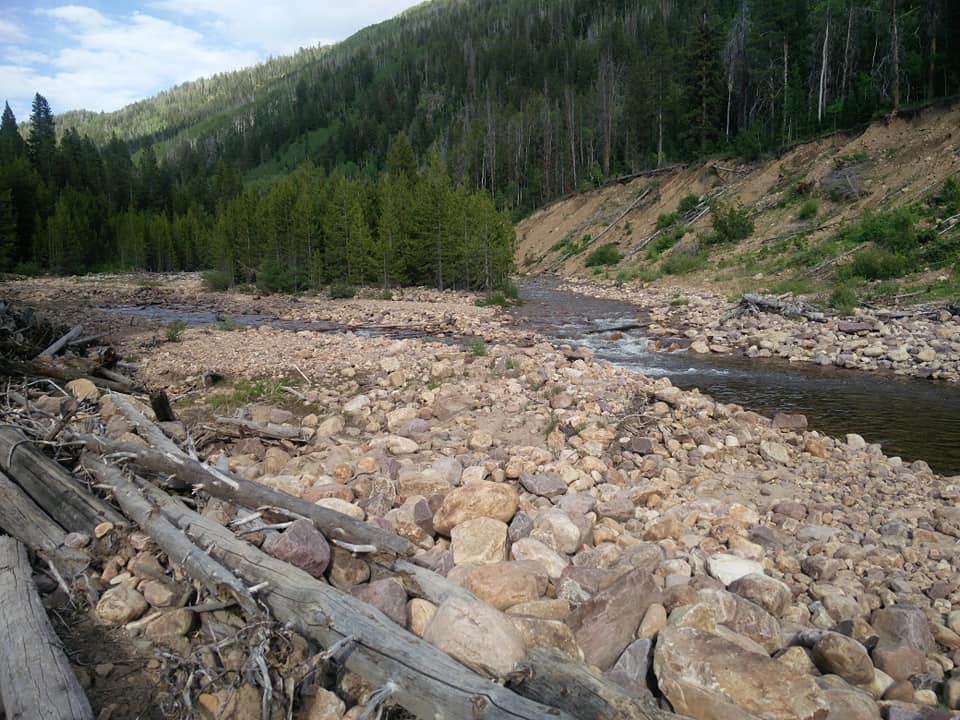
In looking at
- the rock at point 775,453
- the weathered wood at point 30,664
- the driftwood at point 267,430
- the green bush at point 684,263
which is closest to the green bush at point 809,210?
the green bush at point 684,263

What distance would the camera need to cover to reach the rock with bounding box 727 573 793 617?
429 cm

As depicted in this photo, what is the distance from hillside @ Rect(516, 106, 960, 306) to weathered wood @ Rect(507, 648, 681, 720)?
70.6 feet

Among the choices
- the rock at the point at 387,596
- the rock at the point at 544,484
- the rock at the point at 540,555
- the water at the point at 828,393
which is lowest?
the water at the point at 828,393

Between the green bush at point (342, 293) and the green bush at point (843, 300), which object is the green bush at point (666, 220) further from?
the green bush at point (843, 300)

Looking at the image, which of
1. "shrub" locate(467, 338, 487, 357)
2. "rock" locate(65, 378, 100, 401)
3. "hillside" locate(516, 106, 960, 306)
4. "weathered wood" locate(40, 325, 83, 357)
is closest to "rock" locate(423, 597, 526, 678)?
"rock" locate(65, 378, 100, 401)

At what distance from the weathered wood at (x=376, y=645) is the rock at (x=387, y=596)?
192mm

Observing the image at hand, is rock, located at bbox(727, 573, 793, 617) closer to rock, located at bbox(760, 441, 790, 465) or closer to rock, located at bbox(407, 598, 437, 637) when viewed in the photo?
rock, located at bbox(407, 598, 437, 637)

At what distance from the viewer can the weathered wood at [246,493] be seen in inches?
179

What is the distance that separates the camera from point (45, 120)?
323 feet

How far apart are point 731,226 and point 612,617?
3233 cm

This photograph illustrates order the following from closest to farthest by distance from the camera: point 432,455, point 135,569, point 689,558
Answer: point 135,569 < point 689,558 < point 432,455

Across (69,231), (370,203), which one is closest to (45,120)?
(69,231)

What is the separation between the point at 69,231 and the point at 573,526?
7053 centimetres

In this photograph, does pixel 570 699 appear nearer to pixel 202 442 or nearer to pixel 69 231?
pixel 202 442
